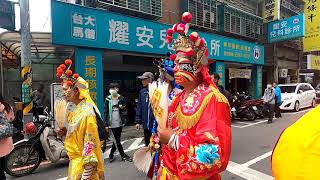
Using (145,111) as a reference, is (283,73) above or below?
above

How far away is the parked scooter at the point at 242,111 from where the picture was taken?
40.7 ft

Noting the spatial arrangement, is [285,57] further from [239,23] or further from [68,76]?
[68,76]

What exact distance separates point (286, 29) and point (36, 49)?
1454 cm

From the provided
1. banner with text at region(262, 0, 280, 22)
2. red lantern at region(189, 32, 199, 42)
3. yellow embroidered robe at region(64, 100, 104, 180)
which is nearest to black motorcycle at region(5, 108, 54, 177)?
yellow embroidered robe at region(64, 100, 104, 180)

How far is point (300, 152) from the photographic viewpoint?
43.6 inches

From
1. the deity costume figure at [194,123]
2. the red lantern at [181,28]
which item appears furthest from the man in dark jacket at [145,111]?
the red lantern at [181,28]

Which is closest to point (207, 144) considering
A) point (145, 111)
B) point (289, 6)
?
point (145, 111)

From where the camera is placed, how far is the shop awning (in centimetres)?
898

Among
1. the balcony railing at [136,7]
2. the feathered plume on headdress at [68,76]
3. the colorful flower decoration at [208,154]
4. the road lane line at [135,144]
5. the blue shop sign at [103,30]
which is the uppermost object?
the balcony railing at [136,7]

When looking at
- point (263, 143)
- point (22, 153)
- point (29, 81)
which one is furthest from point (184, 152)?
point (263, 143)

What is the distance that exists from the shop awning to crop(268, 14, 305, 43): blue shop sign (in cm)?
1305

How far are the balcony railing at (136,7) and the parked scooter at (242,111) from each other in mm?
4773

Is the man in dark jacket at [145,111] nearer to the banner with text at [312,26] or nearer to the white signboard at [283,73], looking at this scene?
the banner with text at [312,26]

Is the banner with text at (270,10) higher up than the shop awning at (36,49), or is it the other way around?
the banner with text at (270,10)
